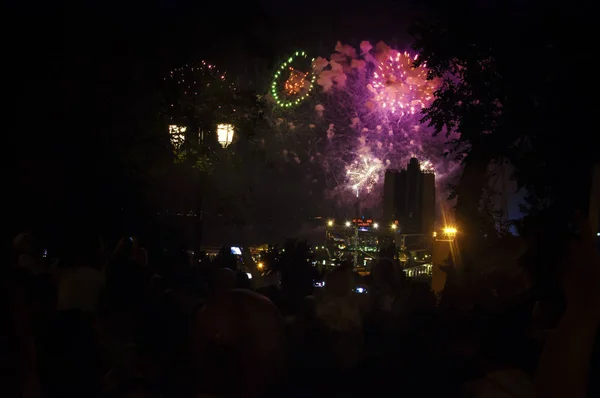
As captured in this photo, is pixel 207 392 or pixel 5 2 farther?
pixel 5 2

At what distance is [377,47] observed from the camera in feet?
113

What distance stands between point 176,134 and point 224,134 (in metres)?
2.09

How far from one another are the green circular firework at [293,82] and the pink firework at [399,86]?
12.5ft

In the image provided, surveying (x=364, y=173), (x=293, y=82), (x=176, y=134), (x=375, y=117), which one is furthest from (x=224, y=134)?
(x=364, y=173)

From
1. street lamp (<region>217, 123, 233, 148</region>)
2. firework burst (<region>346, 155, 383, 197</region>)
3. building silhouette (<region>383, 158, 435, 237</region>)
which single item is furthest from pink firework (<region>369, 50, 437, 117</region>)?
street lamp (<region>217, 123, 233, 148</region>)

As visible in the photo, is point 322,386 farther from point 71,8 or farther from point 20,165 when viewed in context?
point 71,8

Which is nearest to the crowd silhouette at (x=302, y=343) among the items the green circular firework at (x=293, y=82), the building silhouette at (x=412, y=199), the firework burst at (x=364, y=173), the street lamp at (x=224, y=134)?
the street lamp at (x=224, y=134)

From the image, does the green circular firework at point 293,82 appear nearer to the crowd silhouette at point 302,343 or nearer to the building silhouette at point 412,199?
the building silhouette at point 412,199

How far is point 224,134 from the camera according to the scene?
12.0 meters

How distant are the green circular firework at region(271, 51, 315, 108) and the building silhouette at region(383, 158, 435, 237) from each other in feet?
33.8

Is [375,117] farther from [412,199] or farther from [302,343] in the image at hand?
[302,343]

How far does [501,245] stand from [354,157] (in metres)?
33.9

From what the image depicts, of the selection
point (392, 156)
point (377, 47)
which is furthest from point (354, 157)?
point (377, 47)

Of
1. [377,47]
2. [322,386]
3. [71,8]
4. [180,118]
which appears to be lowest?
[322,386]
